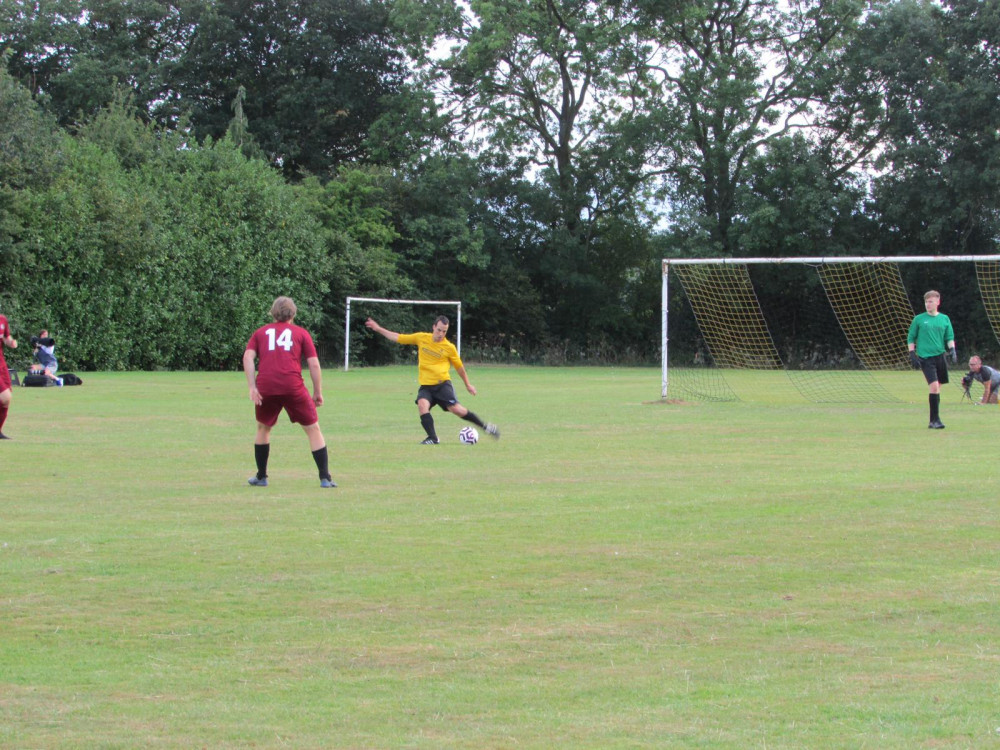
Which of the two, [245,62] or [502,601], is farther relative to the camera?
[245,62]

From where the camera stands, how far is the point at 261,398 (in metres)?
11.2

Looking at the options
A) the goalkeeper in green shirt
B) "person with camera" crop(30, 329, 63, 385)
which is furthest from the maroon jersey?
"person with camera" crop(30, 329, 63, 385)

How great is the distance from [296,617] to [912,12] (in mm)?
48667

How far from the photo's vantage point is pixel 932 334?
60.0ft

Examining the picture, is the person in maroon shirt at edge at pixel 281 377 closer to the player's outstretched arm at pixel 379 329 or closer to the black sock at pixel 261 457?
the black sock at pixel 261 457

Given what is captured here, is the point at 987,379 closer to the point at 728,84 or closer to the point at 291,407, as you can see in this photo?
the point at 291,407

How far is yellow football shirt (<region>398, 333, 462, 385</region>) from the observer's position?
51.8ft

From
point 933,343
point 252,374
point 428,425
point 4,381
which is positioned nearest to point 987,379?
point 933,343

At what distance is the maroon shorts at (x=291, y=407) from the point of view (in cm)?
1128

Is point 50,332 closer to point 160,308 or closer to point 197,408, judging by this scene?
point 160,308

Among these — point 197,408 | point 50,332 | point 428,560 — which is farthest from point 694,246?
point 428,560

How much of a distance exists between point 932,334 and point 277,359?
440 inches

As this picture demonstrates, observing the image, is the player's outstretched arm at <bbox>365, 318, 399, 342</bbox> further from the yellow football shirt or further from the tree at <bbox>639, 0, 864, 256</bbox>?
the tree at <bbox>639, 0, 864, 256</bbox>

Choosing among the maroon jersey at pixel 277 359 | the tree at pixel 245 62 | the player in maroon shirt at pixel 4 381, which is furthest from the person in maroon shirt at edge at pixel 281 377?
the tree at pixel 245 62
